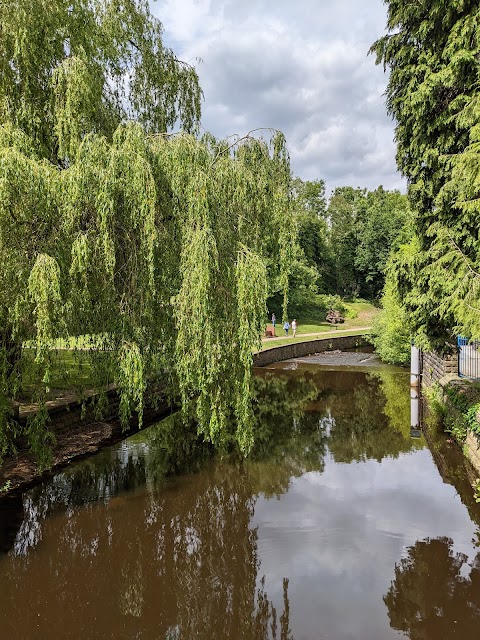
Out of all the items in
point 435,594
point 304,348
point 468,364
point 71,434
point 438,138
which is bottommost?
point 435,594

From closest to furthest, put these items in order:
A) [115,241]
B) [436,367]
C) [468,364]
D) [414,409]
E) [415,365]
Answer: [115,241] → [468,364] → [414,409] → [436,367] → [415,365]

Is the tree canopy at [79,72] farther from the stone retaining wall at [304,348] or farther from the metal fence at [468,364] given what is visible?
the stone retaining wall at [304,348]

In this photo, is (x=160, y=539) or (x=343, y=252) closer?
(x=160, y=539)

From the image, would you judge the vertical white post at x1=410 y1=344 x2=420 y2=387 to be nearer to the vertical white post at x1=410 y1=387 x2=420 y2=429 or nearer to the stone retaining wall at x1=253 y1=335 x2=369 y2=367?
the vertical white post at x1=410 y1=387 x2=420 y2=429

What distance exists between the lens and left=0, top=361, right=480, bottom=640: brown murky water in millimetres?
5746

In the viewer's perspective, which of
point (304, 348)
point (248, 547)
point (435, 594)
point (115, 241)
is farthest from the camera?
point (304, 348)

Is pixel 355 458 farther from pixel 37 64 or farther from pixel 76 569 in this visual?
pixel 37 64

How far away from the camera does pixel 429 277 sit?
12195 millimetres

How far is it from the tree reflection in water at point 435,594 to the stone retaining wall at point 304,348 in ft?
60.0

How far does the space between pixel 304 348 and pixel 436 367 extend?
47.9 feet

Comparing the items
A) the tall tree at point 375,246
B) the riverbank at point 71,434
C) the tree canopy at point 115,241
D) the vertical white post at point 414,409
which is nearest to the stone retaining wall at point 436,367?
the vertical white post at point 414,409

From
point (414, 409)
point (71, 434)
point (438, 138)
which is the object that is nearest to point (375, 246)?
A: point (414, 409)

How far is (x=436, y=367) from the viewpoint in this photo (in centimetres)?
1772

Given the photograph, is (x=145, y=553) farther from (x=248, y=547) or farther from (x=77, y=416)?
(x=77, y=416)
